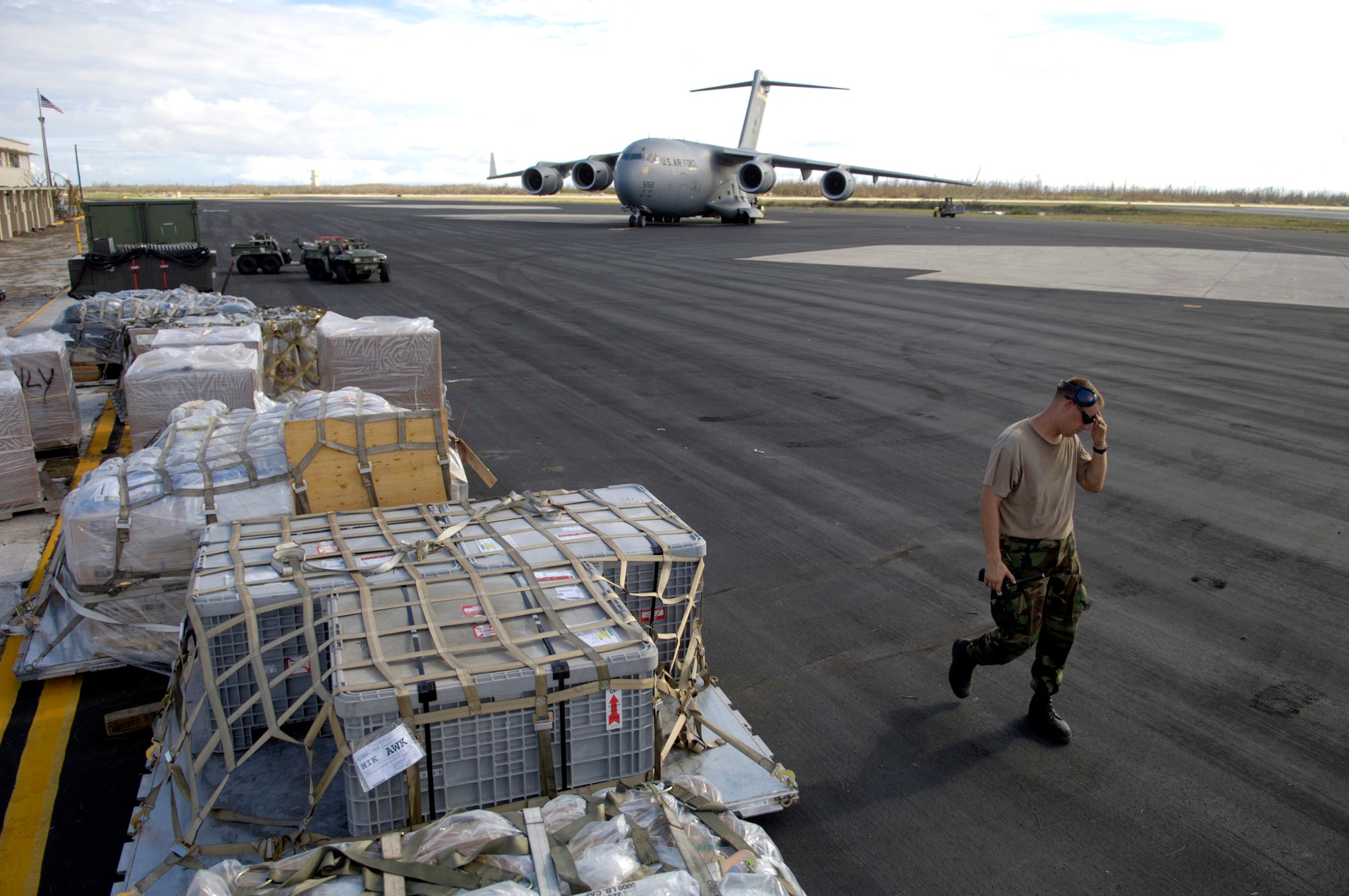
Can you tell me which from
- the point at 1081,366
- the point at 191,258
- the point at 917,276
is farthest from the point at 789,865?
the point at 917,276

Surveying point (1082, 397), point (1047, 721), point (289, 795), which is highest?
point (1082, 397)

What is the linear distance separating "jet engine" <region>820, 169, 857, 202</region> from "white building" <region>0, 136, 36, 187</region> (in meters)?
40.6

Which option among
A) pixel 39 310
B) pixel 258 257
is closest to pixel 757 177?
pixel 258 257

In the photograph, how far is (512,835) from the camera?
10.5ft

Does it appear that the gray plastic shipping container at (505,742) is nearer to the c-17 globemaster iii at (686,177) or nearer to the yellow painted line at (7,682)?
the yellow painted line at (7,682)

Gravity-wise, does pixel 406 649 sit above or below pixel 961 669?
above

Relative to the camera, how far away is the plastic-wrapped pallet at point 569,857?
9.91 feet

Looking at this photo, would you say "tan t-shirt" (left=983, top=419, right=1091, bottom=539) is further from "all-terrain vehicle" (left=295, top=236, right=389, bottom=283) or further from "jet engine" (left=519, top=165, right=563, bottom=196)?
"jet engine" (left=519, top=165, right=563, bottom=196)

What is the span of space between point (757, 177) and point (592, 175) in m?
10.1

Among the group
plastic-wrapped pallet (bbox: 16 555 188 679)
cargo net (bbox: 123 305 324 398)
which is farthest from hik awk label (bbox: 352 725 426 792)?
cargo net (bbox: 123 305 324 398)

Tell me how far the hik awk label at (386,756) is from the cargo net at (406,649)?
0.04 meters

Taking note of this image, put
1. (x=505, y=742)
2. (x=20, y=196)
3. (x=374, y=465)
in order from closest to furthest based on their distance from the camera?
(x=505, y=742) < (x=374, y=465) < (x=20, y=196)

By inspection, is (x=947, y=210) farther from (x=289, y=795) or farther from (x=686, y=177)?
(x=289, y=795)

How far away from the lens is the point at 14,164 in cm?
5256
